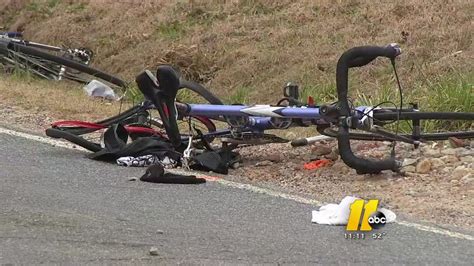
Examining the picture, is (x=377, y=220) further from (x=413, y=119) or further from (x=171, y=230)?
(x=413, y=119)

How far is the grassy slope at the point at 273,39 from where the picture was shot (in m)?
10.1

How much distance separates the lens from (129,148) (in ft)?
21.7

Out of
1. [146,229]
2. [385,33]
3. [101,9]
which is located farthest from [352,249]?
[101,9]

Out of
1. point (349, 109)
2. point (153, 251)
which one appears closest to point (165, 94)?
point (349, 109)

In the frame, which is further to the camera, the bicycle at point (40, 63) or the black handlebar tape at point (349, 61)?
the bicycle at point (40, 63)

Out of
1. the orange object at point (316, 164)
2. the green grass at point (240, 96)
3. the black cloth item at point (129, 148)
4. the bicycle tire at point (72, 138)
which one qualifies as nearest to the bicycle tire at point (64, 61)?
the green grass at point (240, 96)

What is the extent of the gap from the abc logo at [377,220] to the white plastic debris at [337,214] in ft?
0.15

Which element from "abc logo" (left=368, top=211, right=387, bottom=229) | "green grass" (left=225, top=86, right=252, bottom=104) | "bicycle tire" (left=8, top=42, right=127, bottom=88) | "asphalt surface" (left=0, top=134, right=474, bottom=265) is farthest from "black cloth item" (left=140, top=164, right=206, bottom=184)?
"bicycle tire" (left=8, top=42, right=127, bottom=88)

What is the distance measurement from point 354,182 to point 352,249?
67.6 inches

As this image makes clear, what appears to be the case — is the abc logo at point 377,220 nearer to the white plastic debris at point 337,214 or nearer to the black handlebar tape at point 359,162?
the white plastic debris at point 337,214

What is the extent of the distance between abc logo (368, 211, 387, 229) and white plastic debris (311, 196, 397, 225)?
1.7 inches

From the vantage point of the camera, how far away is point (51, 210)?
5.04 m

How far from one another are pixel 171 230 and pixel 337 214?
105cm

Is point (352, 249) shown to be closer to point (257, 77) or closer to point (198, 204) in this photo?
point (198, 204)
